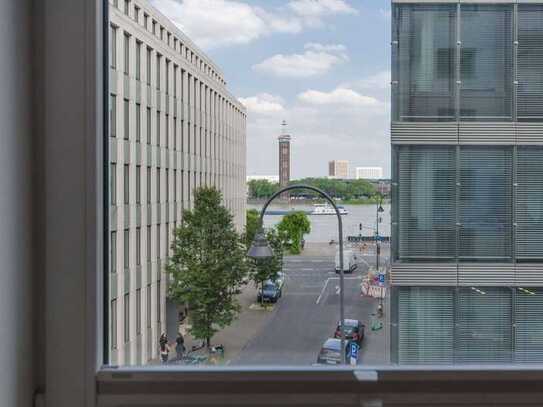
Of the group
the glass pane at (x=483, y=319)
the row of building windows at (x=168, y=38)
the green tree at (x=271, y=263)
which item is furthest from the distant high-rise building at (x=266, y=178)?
the glass pane at (x=483, y=319)

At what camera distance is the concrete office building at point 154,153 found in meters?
1.01

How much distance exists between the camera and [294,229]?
1110 millimetres

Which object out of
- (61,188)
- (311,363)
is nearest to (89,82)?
(61,188)

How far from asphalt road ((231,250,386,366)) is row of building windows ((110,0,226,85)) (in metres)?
0.45

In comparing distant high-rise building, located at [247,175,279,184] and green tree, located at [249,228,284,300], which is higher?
distant high-rise building, located at [247,175,279,184]

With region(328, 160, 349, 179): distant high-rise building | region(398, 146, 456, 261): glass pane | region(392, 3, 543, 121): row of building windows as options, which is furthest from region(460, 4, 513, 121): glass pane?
region(328, 160, 349, 179): distant high-rise building

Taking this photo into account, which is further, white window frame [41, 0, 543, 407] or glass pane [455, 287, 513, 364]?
glass pane [455, 287, 513, 364]

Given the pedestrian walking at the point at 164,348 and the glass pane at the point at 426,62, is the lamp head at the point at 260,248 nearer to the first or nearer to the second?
the pedestrian walking at the point at 164,348

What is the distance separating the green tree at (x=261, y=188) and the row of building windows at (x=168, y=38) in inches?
9.0

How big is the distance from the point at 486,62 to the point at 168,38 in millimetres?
680

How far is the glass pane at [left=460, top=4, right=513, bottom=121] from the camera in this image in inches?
42.2

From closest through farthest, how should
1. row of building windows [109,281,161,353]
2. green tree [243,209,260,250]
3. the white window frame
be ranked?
1. the white window frame
2. row of building windows [109,281,161,353]
3. green tree [243,209,260,250]

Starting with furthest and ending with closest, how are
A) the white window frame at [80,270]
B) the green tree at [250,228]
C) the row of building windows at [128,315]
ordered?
the green tree at [250,228] → the row of building windows at [128,315] → the white window frame at [80,270]

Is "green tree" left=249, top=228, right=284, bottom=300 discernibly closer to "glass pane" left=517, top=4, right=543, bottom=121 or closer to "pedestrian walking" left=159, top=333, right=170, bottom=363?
"pedestrian walking" left=159, top=333, right=170, bottom=363
